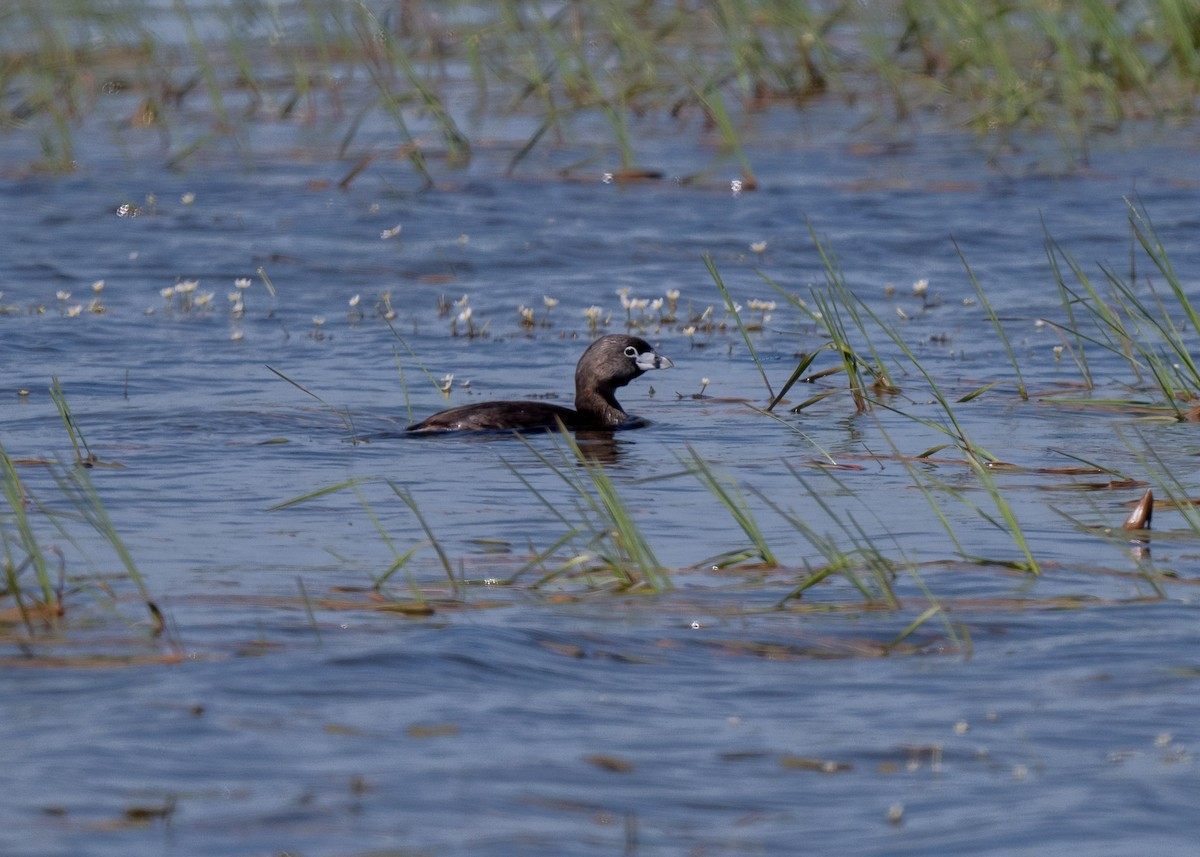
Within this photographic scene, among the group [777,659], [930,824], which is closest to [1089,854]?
[930,824]

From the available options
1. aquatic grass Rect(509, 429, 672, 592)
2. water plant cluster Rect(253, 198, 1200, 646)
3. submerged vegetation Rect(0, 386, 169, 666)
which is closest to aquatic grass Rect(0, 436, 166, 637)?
submerged vegetation Rect(0, 386, 169, 666)

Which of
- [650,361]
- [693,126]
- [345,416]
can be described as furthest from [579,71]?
[345,416]

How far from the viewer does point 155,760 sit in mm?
4449

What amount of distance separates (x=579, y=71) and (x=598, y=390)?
8.65 metres

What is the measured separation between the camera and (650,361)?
32.1 ft

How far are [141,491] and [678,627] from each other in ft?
8.82

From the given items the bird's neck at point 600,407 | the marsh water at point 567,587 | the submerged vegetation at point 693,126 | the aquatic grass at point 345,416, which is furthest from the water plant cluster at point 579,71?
the aquatic grass at point 345,416

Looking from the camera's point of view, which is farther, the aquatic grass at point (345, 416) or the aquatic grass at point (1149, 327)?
the aquatic grass at point (345, 416)

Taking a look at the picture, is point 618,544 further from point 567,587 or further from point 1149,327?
point 1149,327

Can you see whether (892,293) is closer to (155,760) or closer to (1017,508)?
(1017,508)

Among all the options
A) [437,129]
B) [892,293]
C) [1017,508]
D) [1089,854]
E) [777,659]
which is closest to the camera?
[1089,854]

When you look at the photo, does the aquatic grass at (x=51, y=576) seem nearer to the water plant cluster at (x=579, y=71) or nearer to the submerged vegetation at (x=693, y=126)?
the submerged vegetation at (x=693, y=126)

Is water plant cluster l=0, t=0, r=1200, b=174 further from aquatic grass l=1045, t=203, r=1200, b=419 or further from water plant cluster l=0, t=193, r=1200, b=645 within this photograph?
water plant cluster l=0, t=193, r=1200, b=645

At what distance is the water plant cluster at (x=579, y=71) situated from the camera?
16.2 metres
